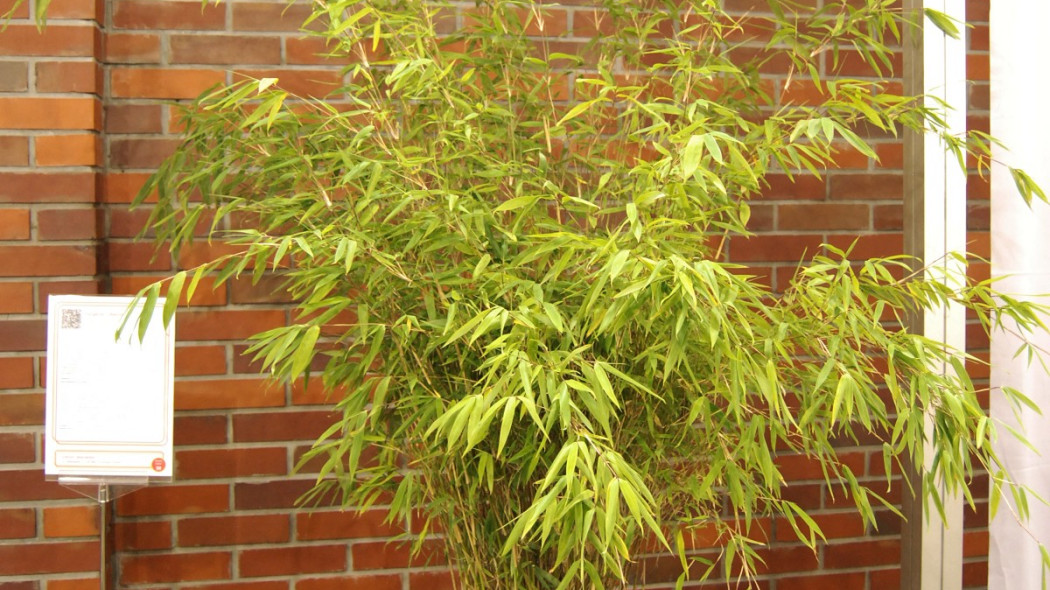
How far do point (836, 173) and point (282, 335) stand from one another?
1280 millimetres

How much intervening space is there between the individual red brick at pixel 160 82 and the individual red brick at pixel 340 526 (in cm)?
85

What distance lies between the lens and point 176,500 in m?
1.80

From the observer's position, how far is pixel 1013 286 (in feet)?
5.38

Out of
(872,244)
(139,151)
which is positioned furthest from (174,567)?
(872,244)

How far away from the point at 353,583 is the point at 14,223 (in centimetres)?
93

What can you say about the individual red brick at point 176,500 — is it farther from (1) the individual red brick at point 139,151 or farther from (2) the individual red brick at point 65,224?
(1) the individual red brick at point 139,151

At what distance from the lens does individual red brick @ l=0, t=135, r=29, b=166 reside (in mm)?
1688

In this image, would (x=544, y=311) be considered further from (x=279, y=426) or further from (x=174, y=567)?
(x=174, y=567)

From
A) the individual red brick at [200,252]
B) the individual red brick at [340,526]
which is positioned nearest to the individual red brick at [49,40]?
the individual red brick at [200,252]

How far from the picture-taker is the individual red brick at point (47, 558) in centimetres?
171

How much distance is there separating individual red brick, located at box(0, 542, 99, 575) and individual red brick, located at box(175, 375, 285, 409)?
1.00 ft

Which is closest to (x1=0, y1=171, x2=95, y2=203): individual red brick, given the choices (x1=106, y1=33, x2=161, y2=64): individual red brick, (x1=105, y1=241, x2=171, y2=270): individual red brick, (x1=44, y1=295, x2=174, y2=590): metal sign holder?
(x1=105, y1=241, x2=171, y2=270): individual red brick

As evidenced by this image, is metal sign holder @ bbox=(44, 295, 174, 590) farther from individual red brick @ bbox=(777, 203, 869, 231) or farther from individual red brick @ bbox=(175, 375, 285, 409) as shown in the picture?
individual red brick @ bbox=(777, 203, 869, 231)

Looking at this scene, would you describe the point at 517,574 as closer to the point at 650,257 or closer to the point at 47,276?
the point at 650,257
